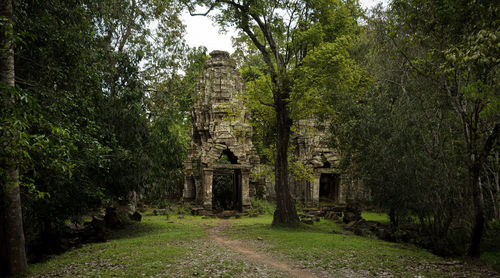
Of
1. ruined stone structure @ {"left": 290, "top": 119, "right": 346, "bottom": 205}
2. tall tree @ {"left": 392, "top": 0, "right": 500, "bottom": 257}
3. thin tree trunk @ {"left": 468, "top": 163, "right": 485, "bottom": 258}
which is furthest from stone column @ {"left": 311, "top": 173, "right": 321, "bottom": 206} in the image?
thin tree trunk @ {"left": 468, "top": 163, "right": 485, "bottom": 258}

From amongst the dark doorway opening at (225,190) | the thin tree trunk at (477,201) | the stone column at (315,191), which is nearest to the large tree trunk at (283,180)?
the thin tree trunk at (477,201)

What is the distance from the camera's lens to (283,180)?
1551 centimetres

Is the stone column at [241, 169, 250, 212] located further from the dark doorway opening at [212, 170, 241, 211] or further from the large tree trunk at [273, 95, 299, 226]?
the large tree trunk at [273, 95, 299, 226]

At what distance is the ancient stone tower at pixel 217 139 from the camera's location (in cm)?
2284

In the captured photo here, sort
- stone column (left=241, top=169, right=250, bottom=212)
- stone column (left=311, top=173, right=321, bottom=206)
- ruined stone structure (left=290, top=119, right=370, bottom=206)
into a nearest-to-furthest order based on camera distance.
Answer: stone column (left=241, top=169, right=250, bottom=212), stone column (left=311, top=173, right=321, bottom=206), ruined stone structure (left=290, top=119, right=370, bottom=206)

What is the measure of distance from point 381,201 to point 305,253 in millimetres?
6287

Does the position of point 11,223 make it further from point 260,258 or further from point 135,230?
point 135,230

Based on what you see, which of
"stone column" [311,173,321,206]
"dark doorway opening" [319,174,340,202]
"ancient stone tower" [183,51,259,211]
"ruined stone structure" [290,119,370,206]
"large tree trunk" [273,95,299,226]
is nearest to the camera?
"large tree trunk" [273,95,299,226]

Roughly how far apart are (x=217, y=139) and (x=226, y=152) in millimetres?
2137

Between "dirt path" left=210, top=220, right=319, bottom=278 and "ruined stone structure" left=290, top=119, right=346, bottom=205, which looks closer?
"dirt path" left=210, top=220, right=319, bottom=278

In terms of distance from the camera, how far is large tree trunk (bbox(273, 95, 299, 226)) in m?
15.2

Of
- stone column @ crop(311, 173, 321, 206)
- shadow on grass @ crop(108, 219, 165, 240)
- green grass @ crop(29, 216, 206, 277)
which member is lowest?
shadow on grass @ crop(108, 219, 165, 240)

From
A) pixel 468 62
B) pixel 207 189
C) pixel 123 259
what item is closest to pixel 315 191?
pixel 207 189

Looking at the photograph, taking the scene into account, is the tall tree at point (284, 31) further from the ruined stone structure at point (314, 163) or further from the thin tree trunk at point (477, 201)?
the ruined stone structure at point (314, 163)
